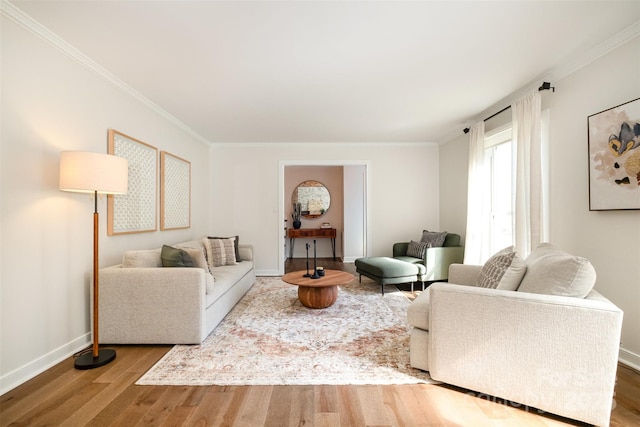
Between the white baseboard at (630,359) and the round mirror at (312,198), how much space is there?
5.91 m

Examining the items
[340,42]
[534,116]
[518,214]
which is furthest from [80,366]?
[534,116]

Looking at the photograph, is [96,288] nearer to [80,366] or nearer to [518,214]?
[80,366]

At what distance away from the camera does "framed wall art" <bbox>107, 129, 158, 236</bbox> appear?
279cm

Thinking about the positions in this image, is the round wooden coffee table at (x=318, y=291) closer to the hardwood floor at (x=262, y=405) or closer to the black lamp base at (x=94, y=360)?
the hardwood floor at (x=262, y=405)

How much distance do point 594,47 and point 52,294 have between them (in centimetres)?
452

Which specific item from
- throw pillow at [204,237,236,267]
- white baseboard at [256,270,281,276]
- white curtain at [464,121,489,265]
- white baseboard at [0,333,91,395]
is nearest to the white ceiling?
white curtain at [464,121,489,265]

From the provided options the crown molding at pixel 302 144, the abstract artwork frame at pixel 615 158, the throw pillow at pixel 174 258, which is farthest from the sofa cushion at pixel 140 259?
the abstract artwork frame at pixel 615 158

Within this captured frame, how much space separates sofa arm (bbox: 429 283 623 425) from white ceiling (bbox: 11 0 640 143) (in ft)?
5.79

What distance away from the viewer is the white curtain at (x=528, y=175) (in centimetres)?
277

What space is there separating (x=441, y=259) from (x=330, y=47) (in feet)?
10.5

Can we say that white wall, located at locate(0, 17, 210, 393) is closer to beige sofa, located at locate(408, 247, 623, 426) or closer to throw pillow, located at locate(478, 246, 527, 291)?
beige sofa, located at locate(408, 247, 623, 426)

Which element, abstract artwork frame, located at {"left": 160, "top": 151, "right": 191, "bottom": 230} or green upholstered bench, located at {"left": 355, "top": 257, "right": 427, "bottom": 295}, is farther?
green upholstered bench, located at {"left": 355, "top": 257, "right": 427, "bottom": 295}

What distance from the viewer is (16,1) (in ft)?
5.87

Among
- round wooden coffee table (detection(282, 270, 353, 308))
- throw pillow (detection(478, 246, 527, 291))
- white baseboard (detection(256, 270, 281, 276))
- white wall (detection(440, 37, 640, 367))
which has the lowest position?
white baseboard (detection(256, 270, 281, 276))
